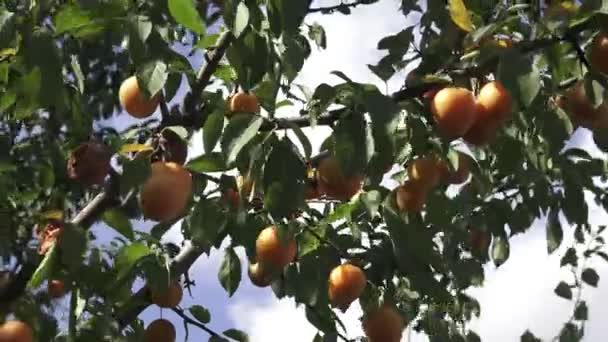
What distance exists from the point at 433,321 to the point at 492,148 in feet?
3.88

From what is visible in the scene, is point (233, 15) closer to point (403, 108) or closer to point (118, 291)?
point (403, 108)

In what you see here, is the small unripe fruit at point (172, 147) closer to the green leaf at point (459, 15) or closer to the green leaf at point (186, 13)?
the green leaf at point (186, 13)

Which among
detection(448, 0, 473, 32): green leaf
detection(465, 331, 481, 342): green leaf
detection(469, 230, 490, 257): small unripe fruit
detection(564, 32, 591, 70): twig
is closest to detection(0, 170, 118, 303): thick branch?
detection(448, 0, 473, 32): green leaf

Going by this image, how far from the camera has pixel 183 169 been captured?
80.7 inches

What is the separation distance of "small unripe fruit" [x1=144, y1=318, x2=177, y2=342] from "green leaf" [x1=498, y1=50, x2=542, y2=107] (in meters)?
1.29

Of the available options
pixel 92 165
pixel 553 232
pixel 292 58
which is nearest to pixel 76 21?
pixel 92 165

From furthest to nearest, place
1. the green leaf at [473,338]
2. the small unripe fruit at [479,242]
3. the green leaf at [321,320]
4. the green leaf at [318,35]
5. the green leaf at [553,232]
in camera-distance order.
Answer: the green leaf at [473,338] < the green leaf at [318,35] < the small unripe fruit at [479,242] < the green leaf at [553,232] < the green leaf at [321,320]

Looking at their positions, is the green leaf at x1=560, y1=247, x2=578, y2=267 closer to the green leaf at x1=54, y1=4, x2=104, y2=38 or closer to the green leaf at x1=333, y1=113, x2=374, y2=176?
the green leaf at x1=333, y1=113, x2=374, y2=176

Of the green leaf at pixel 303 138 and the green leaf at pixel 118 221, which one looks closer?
the green leaf at pixel 303 138

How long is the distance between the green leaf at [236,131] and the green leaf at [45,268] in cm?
55


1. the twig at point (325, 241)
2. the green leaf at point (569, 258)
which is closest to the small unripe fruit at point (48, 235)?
the twig at point (325, 241)

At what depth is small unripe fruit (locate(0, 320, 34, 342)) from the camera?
84.7 inches

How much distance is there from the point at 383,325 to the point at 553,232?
2.47ft

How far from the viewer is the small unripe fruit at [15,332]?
2.15 m
